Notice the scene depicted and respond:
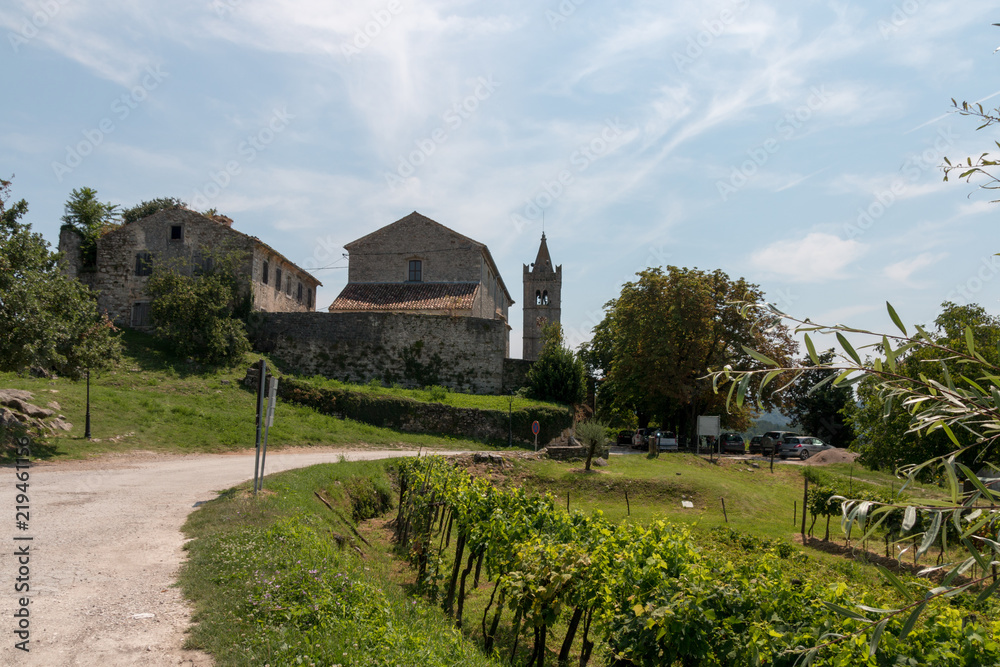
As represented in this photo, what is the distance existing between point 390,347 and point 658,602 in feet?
94.1

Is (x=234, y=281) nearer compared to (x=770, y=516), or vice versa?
(x=770, y=516)

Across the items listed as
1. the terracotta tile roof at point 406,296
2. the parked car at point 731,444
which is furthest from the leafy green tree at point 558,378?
the parked car at point 731,444

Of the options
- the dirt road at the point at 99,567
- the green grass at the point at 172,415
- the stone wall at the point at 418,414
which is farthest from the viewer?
the stone wall at the point at 418,414

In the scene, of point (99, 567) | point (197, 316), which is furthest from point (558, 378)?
point (99, 567)

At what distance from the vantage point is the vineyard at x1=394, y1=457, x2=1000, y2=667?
3756 mm

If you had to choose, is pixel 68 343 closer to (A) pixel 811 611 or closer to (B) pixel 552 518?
(B) pixel 552 518

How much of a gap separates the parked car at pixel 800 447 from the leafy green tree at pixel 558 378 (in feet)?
42.2

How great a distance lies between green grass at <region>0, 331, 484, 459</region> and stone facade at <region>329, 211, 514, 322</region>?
12741 mm

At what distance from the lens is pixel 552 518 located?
8039 millimetres

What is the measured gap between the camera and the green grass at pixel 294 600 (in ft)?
15.1

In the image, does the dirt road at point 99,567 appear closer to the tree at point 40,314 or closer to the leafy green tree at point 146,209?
the tree at point 40,314

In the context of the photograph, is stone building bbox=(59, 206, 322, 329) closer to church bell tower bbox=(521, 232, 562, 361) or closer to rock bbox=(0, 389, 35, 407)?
rock bbox=(0, 389, 35, 407)

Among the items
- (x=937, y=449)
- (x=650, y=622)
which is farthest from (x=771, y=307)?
(x=937, y=449)

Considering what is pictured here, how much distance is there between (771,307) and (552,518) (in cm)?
635
